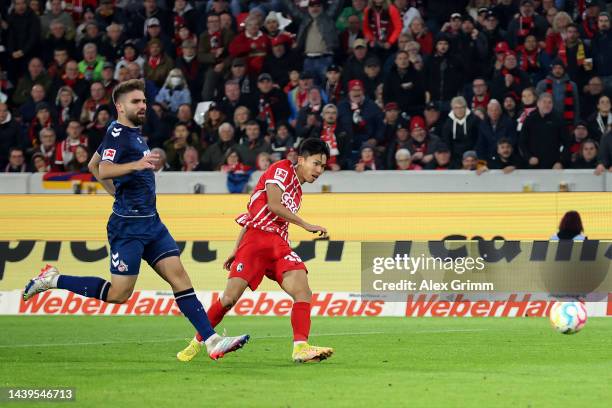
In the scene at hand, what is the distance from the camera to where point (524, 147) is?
2092cm

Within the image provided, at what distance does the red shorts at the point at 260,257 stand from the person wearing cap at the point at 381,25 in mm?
12235

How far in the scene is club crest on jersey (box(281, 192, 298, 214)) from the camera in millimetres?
11180

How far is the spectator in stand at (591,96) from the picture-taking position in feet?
71.1

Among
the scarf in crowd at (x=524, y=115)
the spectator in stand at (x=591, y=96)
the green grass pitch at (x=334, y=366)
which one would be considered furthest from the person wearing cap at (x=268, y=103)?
the green grass pitch at (x=334, y=366)

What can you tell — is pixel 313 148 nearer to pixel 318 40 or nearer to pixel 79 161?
pixel 79 161

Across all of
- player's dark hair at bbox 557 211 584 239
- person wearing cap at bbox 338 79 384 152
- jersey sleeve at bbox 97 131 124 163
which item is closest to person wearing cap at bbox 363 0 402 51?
person wearing cap at bbox 338 79 384 152

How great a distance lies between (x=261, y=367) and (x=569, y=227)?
29.1ft

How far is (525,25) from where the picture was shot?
22.6 metres

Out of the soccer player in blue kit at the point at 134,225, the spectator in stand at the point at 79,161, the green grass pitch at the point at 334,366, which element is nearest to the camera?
the green grass pitch at the point at 334,366

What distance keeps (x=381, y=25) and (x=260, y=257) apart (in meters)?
12.5

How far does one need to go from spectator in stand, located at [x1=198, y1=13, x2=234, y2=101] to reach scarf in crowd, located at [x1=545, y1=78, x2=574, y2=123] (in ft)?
19.5

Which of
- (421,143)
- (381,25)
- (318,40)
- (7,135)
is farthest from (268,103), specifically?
(7,135)

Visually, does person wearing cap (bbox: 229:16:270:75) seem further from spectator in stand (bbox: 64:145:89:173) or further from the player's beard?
the player's beard

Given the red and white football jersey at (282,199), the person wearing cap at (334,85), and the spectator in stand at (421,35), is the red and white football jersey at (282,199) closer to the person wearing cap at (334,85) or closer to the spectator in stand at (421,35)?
the person wearing cap at (334,85)
